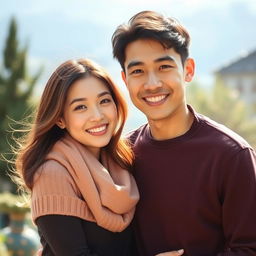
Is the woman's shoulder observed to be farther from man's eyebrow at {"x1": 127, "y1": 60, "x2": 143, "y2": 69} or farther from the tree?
the tree

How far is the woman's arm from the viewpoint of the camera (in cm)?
246

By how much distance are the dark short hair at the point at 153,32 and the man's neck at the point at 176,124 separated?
0.26 metres

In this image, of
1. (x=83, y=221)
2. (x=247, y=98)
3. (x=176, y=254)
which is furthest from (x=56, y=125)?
(x=247, y=98)

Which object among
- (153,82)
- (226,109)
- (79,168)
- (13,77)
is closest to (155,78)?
(153,82)

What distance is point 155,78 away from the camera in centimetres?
268

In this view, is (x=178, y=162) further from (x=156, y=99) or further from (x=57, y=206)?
(x=57, y=206)

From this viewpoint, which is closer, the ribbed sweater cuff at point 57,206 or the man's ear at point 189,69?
the ribbed sweater cuff at point 57,206

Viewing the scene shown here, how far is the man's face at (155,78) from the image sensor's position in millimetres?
2666

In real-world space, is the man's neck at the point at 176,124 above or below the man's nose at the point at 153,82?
below

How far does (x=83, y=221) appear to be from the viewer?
257 cm

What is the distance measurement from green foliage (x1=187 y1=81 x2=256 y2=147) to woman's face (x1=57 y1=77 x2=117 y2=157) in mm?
18732

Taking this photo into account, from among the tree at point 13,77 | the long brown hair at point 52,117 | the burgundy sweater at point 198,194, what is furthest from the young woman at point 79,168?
the tree at point 13,77

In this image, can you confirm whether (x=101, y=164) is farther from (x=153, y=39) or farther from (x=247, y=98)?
(x=247, y=98)

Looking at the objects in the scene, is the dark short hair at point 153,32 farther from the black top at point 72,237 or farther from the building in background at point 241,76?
the building in background at point 241,76
